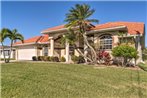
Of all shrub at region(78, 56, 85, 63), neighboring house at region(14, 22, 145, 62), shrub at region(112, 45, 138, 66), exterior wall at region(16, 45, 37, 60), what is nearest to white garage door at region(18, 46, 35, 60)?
exterior wall at region(16, 45, 37, 60)

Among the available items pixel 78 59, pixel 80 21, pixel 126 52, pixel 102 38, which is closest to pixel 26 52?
pixel 78 59

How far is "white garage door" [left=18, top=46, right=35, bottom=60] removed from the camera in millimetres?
37584

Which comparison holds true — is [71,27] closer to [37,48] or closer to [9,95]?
[37,48]

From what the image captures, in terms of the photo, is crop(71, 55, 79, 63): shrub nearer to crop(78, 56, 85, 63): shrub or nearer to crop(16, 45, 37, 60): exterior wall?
crop(78, 56, 85, 63): shrub

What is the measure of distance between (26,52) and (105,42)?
18537 mm

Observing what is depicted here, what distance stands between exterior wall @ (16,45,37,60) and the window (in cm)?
1459

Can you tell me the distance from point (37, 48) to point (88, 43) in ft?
42.3

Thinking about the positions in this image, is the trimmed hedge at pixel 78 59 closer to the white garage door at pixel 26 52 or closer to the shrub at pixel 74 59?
the shrub at pixel 74 59

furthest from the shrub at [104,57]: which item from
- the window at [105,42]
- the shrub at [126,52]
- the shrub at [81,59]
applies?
the shrub at [81,59]

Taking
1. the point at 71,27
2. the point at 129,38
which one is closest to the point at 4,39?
the point at 71,27

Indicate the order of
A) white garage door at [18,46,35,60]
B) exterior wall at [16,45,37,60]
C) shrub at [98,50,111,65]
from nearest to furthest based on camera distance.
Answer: shrub at [98,50,111,65] → exterior wall at [16,45,37,60] → white garage door at [18,46,35,60]

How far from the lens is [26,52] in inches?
1549

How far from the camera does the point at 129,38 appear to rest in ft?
81.7

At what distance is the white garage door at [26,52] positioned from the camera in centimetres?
3758
